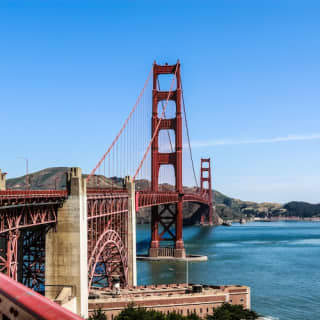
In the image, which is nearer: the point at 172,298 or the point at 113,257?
the point at 172,298

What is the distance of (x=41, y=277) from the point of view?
2950cm

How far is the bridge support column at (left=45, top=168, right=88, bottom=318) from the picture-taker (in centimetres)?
2623

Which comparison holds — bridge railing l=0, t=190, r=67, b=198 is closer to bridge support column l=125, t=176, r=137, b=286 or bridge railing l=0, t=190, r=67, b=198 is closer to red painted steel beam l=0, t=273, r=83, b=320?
red painted steel beam l=0, t=273, r=83, b=320

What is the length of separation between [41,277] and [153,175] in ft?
139

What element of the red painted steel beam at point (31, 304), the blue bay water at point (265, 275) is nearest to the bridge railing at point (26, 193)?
the red painted steel beam at point (31, 304)

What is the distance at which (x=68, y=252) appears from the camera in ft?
86.6

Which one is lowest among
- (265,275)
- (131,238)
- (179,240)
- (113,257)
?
(265,275)

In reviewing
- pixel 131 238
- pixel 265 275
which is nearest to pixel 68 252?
pixel 131 238

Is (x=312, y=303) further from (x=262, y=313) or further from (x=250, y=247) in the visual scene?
(x=250, y=247)

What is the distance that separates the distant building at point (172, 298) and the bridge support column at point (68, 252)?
8269 millimetres

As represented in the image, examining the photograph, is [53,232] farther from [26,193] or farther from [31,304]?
[31,304]

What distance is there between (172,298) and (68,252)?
13922 millimetres

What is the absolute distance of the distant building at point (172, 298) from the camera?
35.2 metres

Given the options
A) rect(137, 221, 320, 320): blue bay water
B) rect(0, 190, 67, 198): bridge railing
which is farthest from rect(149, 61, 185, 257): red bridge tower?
rect(0, 190, 67, 198): bridge railing
